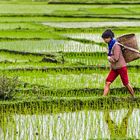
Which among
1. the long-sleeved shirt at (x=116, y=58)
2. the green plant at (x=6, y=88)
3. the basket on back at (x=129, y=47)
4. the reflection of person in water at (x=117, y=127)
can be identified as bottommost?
the reflection of person in water at (x=117, y=127)

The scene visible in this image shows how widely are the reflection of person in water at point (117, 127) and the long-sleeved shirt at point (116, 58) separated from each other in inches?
28.8

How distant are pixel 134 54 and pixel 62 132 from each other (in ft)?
5.87

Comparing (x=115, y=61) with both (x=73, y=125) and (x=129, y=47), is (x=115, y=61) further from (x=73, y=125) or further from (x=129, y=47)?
(x=73, y=125)

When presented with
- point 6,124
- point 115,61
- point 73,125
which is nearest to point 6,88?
point 6,124

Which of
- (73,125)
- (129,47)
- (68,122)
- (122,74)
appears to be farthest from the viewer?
(129,47)

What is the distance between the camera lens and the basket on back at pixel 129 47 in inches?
251

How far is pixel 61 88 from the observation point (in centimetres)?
671

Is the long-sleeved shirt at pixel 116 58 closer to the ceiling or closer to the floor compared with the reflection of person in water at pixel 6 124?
closer to the ceiling

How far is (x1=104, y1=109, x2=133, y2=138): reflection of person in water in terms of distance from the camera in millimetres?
5035

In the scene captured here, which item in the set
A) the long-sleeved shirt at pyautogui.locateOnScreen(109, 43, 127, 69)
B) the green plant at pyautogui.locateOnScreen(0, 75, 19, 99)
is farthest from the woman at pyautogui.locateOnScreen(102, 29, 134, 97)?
the green plant at pyautogui.locateOnScreen(0, 75, 19, 99)

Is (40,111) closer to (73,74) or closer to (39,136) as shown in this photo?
(39,136)

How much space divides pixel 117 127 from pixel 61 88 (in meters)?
1.56

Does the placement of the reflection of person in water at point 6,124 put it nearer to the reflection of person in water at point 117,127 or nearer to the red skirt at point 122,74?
the reflection of person in water at point 117,127

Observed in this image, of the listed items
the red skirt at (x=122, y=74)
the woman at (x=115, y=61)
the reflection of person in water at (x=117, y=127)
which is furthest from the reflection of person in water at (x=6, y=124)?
the red skirt at (x=122, y=74)
